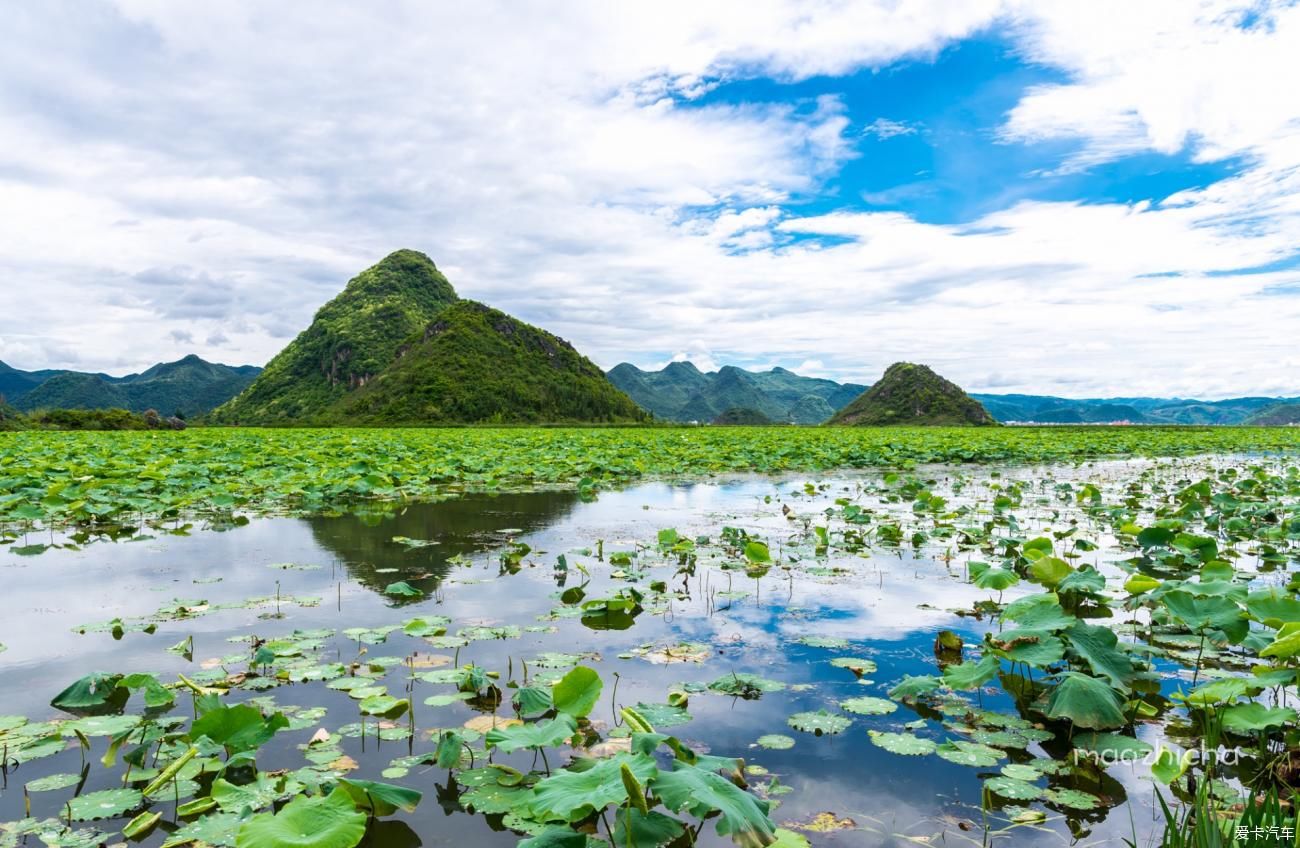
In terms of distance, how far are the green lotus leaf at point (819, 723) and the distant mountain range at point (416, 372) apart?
75.0 m

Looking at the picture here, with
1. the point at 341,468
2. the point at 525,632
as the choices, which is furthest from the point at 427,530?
the point at 341,468

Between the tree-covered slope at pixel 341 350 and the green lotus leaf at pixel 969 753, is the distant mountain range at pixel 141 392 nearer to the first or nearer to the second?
the tree-covered slope at pixel 341 350

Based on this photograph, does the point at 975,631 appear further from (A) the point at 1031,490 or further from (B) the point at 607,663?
(A) the point at 1031,490

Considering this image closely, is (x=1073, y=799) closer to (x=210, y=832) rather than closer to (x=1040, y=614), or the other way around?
(x=1040, y=614)

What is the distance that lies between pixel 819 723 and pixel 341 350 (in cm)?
11463

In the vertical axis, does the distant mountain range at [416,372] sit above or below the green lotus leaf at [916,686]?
above

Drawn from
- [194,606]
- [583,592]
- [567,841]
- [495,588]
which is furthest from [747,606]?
[194,606]

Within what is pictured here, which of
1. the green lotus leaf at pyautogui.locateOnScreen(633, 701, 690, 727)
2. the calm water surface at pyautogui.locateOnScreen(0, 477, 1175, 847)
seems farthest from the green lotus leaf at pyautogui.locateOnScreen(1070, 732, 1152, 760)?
the green lotus leaf at pyautogui.locateOnScreen(633, 701, 690, 727)

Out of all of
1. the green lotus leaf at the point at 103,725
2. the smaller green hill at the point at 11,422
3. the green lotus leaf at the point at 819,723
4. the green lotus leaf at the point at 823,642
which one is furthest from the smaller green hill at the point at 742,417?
the green lotus leaf at the point at 103,725

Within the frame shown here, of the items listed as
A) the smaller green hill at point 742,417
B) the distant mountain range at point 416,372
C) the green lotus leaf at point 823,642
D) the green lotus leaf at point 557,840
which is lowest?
the green lotus leaf at point 823,642

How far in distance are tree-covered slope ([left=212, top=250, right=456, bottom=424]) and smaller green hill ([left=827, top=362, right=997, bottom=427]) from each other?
66.2 m

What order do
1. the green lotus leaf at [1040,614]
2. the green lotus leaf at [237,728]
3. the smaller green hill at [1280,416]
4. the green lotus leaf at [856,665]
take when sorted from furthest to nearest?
the smaller green hill at [1280,416], the green lotus leaf at [856,665], the green lotus leaf at [1040,614], the green lotus leaf at [237,728]

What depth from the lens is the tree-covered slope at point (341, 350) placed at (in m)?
103

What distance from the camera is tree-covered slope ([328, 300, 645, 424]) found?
7944 cm
